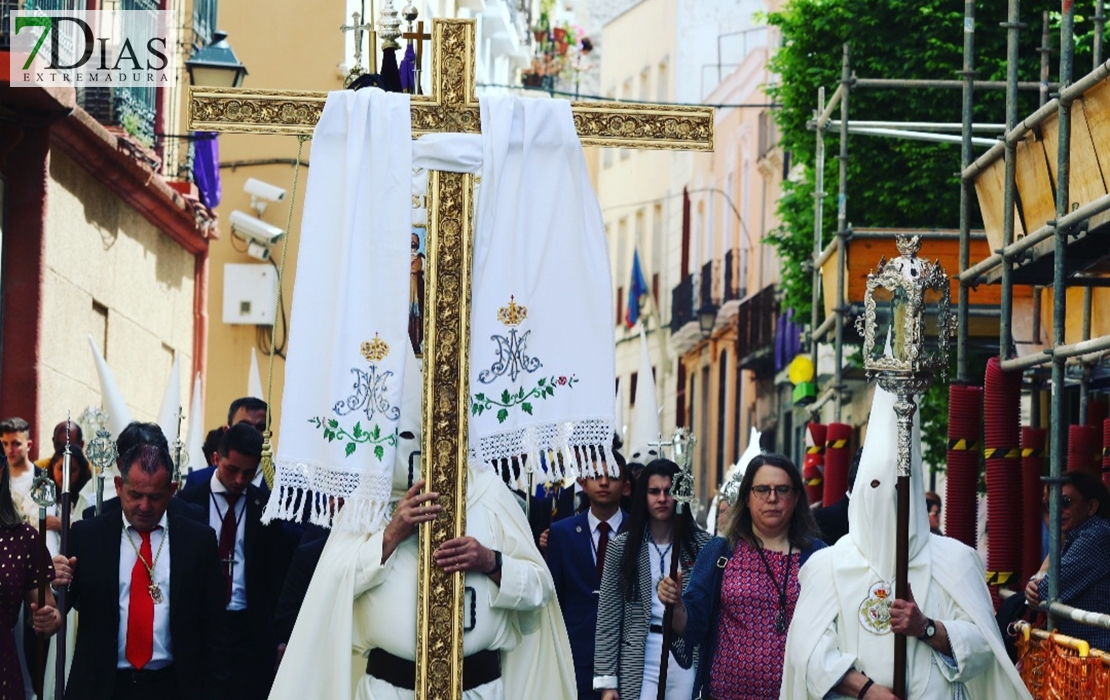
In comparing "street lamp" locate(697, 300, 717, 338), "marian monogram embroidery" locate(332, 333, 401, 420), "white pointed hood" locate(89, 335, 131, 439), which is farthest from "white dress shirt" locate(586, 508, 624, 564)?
"street lamp" locate(697, 300, 717, 338)

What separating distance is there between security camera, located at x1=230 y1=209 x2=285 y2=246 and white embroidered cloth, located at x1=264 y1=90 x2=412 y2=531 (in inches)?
627

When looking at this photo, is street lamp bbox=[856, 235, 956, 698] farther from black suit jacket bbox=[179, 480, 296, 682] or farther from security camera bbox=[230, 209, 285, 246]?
security camera bbox=[230, 209, 285, 246]

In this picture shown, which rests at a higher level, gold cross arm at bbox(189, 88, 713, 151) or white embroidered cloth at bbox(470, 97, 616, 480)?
gold cross arm at bbox(189, 88, 713, 151)

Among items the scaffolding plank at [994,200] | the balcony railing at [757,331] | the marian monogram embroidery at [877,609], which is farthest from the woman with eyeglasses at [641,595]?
the balcony railing at [757,331]

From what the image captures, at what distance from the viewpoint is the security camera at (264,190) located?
79.3 ft

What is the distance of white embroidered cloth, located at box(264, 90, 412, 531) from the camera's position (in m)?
7.97

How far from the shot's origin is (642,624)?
31.8 ft

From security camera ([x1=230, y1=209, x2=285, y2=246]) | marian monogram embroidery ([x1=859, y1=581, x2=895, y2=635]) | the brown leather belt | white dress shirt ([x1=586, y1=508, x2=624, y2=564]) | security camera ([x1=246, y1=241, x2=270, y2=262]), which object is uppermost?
security camera ([x1=230, y1=209, x2=285, y2=246])

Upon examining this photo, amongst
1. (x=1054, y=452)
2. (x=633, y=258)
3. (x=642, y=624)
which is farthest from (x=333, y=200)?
(x=633, y=258)

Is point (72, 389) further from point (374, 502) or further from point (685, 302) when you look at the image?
point (685, 302)

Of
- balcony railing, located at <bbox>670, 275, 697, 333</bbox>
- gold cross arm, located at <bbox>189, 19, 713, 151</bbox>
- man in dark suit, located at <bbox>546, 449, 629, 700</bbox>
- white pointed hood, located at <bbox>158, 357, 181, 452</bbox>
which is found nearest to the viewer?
gold cross arm, located at <bbox>189, 19, 713, 151</bbox>

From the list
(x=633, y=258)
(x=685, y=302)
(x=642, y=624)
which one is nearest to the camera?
(x=642, y=624)

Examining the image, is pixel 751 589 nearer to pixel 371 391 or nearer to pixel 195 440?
pixel 371 391

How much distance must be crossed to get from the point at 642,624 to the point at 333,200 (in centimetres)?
250
